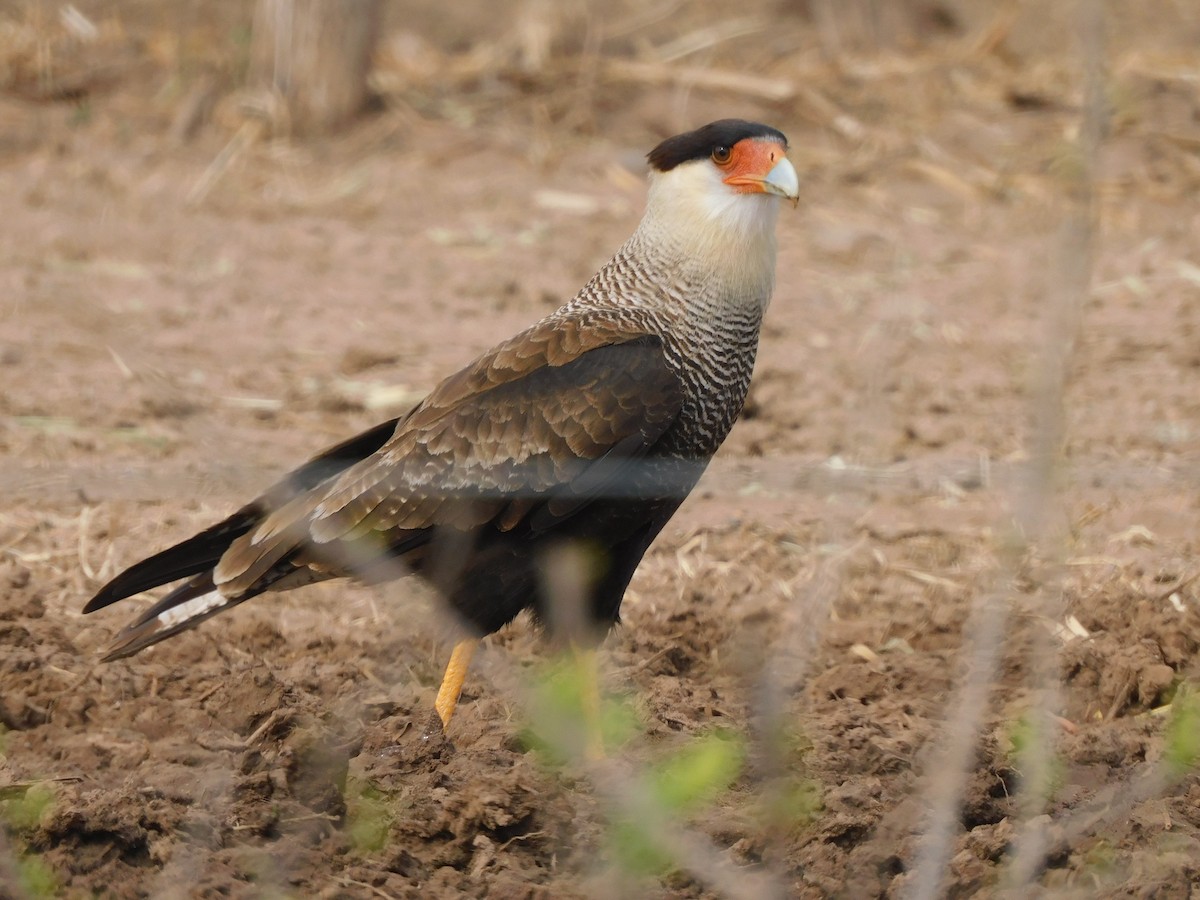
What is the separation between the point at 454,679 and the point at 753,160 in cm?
154

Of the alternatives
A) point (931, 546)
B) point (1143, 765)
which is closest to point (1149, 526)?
point (931, 546)

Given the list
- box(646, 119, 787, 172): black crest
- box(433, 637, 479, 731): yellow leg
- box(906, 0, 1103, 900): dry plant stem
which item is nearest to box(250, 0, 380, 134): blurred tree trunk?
box(646, 119, 787, 172): black crest

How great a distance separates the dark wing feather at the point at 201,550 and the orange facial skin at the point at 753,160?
1.20 meters

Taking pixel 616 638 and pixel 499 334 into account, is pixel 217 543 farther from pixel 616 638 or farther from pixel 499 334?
pixel 499 334

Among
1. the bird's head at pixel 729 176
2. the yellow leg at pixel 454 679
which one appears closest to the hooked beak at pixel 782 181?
the bird's head at pixel 729 176

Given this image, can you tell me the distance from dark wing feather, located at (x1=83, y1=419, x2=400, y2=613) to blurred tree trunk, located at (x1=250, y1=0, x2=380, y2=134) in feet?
18.9

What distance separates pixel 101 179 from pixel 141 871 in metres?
6.70

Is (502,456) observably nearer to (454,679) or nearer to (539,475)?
(539,475)

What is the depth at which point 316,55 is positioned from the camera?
9.44m

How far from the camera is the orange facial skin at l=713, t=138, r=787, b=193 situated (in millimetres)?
4148

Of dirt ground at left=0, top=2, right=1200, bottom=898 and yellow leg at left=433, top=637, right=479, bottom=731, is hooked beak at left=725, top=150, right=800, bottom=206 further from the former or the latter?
yellow leg at left=433, top=637, right=479, bottom=731

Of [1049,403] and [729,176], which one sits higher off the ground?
[1049,403]

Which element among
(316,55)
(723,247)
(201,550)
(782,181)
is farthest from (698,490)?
(316,55)

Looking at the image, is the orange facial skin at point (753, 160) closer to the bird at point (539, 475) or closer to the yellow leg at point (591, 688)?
the bird at point (539, 475)
